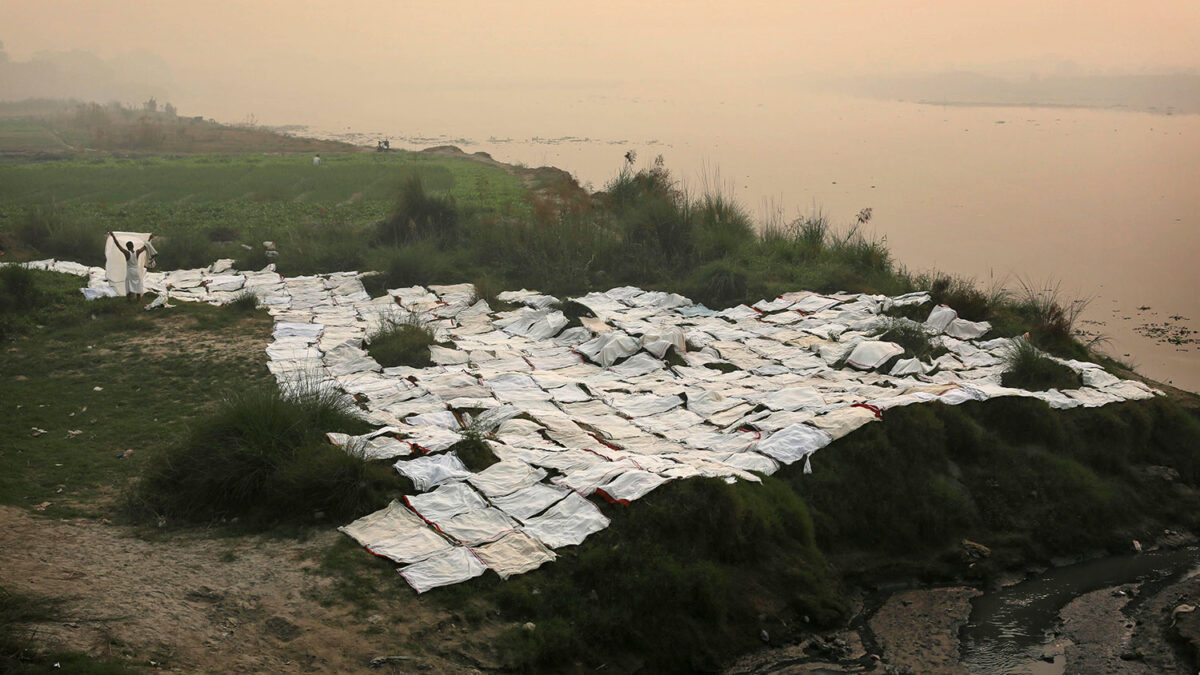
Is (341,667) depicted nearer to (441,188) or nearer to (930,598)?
(930,598)

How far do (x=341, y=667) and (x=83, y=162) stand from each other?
1072 inches

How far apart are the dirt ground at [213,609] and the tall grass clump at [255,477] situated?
1.18 feet

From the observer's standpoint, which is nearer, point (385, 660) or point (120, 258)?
point (385, 660)

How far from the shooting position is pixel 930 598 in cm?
645

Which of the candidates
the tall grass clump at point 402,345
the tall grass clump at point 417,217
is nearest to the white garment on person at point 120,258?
the tall grass clump at point 402,345

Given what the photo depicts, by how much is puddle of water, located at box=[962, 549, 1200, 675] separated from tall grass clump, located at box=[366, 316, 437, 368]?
610 centimetres

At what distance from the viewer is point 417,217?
15984 millimetres

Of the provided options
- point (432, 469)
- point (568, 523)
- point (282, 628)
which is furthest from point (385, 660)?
point (432, 469)

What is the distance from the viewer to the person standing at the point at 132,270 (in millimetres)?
11375

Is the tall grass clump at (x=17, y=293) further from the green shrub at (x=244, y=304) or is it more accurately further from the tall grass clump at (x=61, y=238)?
the tall grass clump at (x=61, y=238)

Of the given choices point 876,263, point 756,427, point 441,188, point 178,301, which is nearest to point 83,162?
point 441,188

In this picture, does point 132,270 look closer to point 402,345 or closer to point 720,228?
point 402,345

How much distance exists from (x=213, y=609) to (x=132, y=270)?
8044 mm

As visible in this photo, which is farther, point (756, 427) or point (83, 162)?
point (83, 162)
